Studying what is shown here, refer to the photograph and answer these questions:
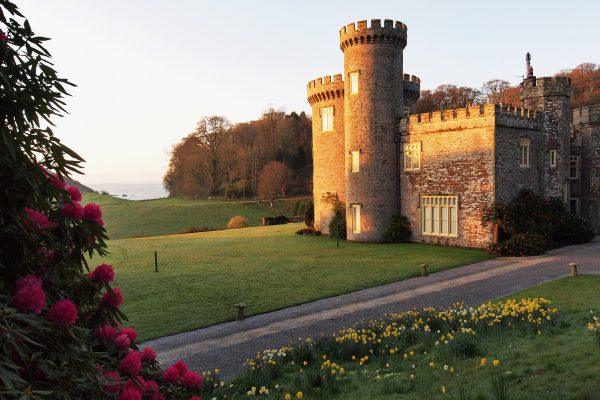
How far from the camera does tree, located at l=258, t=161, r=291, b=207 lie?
64.6 metres

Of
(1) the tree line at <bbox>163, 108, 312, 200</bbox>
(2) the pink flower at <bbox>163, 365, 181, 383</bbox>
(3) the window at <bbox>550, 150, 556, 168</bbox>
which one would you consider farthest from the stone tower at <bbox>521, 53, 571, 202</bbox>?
(1) the tree line at <bbox>163, 108, 312, 200</bbox>

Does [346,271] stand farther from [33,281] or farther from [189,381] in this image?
[33,281]

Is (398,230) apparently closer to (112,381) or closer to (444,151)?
(444,151)

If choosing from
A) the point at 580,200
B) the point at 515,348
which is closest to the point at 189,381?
the point at 515,348

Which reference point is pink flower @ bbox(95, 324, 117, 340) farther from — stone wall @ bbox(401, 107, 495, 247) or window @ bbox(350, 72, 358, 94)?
window @ bbox(350, 72, 358, 94)

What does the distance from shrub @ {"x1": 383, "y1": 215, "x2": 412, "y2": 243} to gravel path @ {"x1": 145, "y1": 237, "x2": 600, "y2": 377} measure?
6903mm

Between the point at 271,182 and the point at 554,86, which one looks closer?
the point at 554,86

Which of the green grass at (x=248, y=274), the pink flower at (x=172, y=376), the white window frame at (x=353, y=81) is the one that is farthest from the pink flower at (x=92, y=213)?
the white window frame at (x=353, y=81)

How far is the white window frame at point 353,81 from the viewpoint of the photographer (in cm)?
2711

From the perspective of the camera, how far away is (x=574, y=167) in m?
29.2

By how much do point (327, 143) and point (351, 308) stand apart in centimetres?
1965

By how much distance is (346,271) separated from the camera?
18.5 meters

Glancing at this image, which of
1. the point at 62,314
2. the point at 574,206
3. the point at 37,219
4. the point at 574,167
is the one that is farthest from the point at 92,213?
the point at 574,206

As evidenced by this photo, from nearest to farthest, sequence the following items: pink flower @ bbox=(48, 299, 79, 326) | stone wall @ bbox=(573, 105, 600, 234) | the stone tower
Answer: pink flower @ bbox=(48, 299, 79, 326) < the stone tower < stone wall @ bbox=(573, 105, 600, 234)
